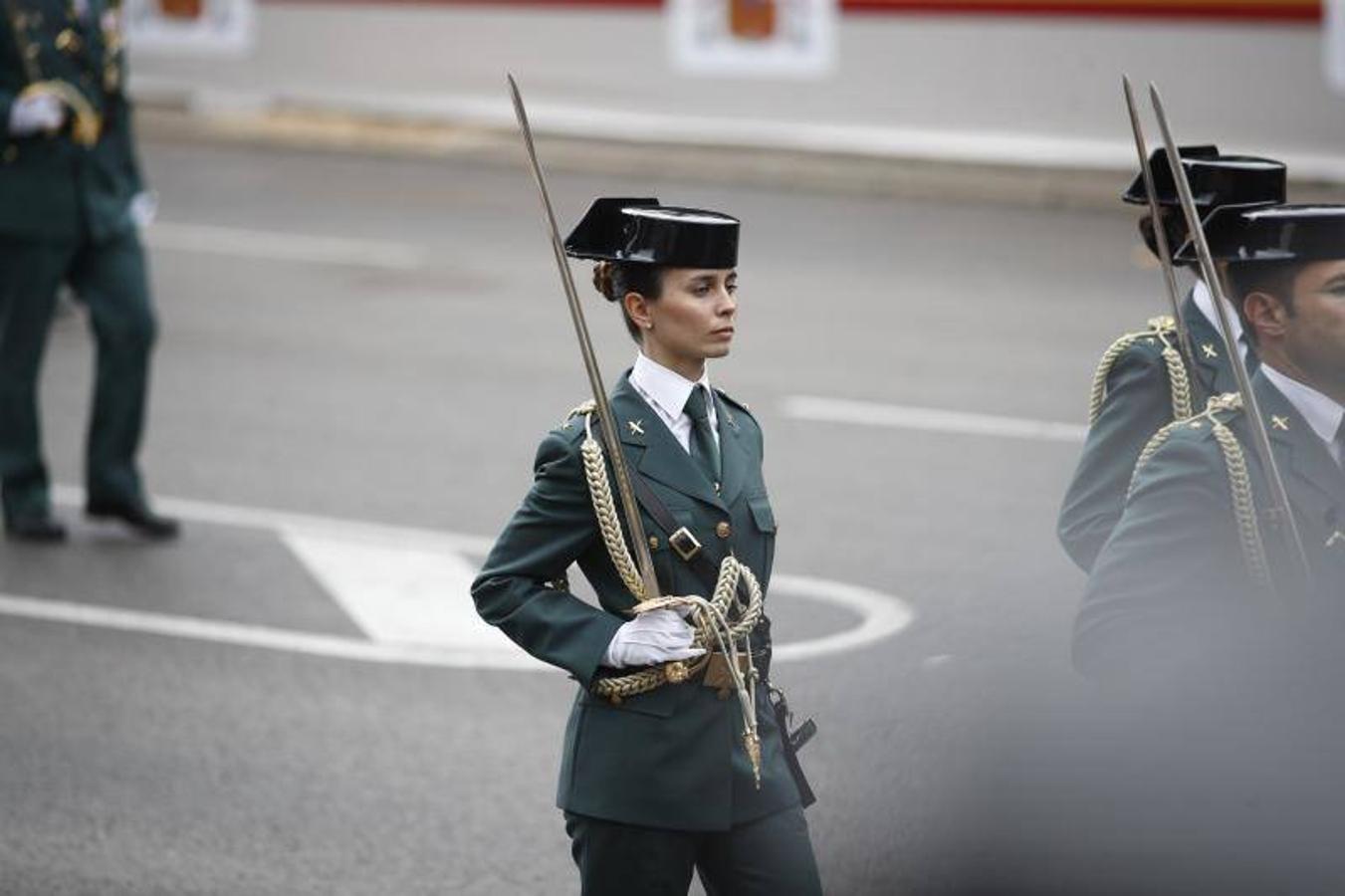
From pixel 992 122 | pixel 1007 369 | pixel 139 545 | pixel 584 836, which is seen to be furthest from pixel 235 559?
pixel 992 122

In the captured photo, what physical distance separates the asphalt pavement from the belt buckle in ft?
1.83

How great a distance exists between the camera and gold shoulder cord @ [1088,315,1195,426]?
19.1ft

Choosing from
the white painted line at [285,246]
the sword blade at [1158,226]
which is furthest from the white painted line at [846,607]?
the white painted line at [285,246]

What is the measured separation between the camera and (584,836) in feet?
16.1

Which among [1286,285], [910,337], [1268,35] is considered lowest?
[910,337]

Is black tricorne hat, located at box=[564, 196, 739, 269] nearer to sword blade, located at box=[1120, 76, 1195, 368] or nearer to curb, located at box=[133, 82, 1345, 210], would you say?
sword blade, located at box=[1120, 76, 1195, 368]

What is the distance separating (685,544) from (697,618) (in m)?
0.14

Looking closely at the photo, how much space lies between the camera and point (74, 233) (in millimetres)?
10008

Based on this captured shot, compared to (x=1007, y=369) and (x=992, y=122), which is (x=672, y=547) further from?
(x=992, y=122)

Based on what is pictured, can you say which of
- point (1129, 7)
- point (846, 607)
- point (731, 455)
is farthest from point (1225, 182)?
point (1129, 7)

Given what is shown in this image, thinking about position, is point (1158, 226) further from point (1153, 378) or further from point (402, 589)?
point (402, 589)

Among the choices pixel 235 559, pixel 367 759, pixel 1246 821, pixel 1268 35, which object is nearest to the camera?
pixel 1246 821

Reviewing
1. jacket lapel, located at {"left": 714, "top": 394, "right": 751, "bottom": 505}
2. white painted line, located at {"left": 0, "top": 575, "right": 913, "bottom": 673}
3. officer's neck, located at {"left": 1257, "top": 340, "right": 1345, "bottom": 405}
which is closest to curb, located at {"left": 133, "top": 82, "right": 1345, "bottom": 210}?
white painted line, located at {"left": 0, "top": 575, "right": 913, "bottom": 673}

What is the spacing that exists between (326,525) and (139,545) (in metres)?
0.70
